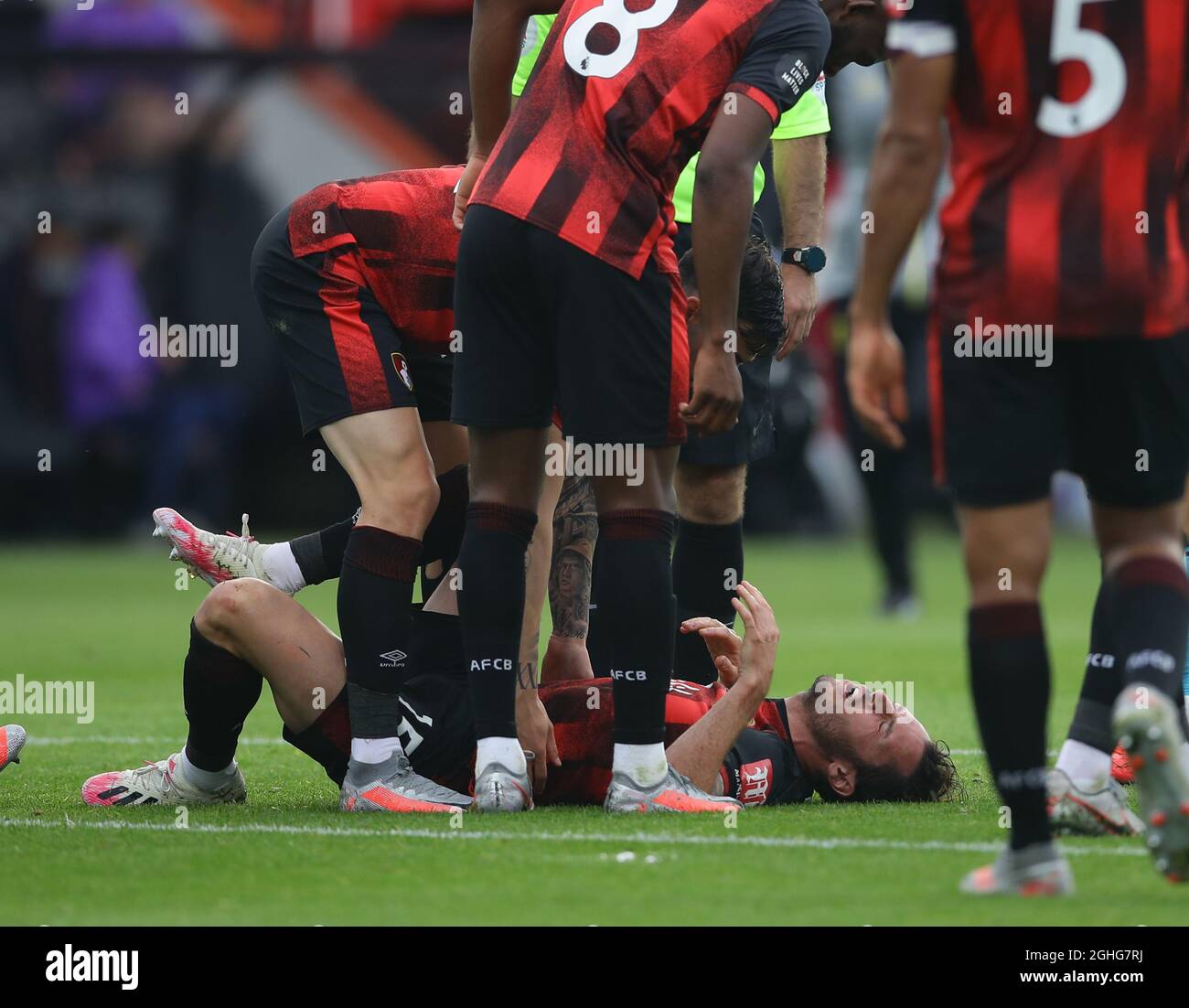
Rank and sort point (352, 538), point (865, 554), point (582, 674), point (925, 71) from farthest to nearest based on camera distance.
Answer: point (865, 554), point (582, 674), point (352, 538), point (925, 71)

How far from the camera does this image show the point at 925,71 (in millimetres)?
3764

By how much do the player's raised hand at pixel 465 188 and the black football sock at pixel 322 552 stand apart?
1.07 meters

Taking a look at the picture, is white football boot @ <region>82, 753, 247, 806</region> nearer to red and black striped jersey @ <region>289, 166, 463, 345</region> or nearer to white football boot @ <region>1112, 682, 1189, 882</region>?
red and black striped jersey @ <region>289, 166, 463, 345</region>

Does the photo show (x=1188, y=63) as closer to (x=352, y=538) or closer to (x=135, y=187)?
(x=352, y=538)

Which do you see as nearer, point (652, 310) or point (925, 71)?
point (925, 71)

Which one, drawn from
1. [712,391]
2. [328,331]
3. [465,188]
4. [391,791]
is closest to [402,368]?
[328,331]

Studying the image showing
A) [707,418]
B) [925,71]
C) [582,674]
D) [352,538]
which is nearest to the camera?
[925,71]

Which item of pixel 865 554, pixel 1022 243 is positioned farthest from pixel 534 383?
pixel 865 554

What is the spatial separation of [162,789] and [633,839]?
1.41 metres

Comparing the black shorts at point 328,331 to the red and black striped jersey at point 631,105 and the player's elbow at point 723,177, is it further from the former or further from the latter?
the player's elbow at point 723,177

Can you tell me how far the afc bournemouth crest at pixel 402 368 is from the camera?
533cm

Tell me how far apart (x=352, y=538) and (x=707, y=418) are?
3.27 feet

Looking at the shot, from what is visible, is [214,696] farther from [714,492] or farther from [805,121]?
[805,121]

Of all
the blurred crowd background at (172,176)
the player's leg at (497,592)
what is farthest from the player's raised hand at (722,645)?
the blurred crowd background at (172,176)
